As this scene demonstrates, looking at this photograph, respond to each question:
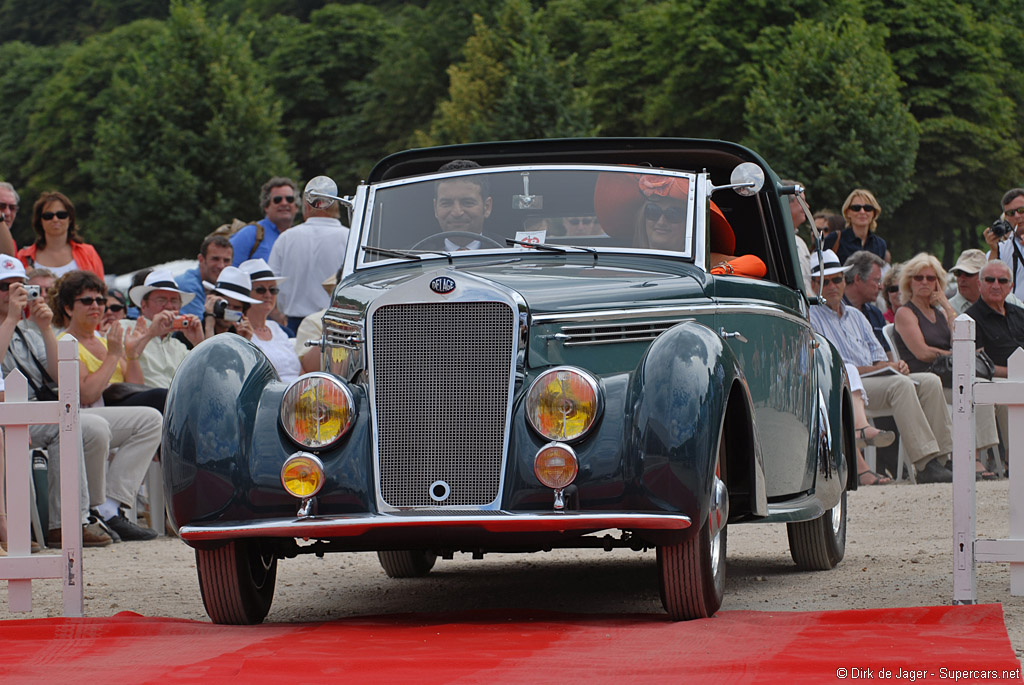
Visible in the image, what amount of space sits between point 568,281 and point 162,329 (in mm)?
→ 5520

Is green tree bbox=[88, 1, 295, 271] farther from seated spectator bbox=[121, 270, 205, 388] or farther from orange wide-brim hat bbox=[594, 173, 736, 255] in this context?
orange wide-brim hat bbox=[594, 173, 736, 255]

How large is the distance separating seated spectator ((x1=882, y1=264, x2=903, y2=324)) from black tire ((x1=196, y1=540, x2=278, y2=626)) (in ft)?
33.6

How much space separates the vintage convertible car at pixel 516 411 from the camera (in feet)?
19.0

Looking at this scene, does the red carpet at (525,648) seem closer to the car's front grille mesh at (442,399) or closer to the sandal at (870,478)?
the car's front grille mesh at (442,399)

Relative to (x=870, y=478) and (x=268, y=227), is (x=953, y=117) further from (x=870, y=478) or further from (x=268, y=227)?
(x=268, y=227)

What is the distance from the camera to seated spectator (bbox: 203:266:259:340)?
11.5 m

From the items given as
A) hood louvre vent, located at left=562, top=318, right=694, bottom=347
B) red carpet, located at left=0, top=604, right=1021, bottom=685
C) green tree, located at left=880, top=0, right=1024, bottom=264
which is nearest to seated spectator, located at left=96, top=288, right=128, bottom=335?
red carpet, located at left=0, top=604, right=1021, bottom=685

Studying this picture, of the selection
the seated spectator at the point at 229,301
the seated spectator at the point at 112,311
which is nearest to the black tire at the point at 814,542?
the seated spectator at the point at 229,301

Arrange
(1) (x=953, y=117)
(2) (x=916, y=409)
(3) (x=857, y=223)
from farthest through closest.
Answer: (1) (x=953, y=117), (3) (x=857, y=223), (2) (x=916, y=409)

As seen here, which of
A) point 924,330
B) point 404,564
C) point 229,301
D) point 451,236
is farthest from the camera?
point 924,330

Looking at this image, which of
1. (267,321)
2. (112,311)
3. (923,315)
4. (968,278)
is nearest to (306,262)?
(267,321)

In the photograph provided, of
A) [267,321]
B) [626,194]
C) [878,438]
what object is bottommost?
[878,438]

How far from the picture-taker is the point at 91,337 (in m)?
10.8

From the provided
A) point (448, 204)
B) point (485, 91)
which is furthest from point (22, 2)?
point (448, 204)
